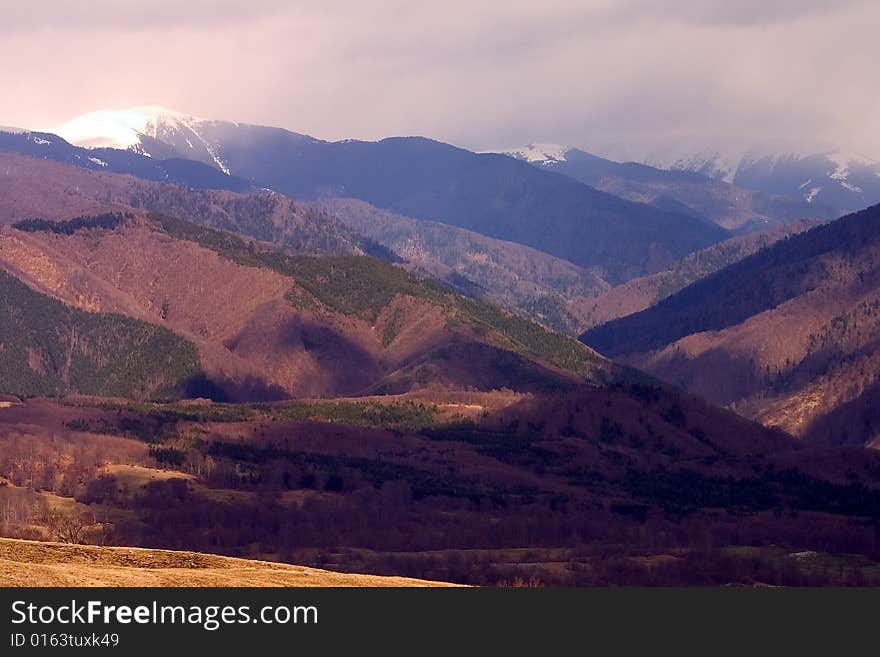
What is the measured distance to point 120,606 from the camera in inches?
4188

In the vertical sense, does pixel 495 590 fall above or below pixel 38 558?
below

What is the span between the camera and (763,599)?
398 ft

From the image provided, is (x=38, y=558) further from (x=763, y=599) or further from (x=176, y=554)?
(x=763, y=599)

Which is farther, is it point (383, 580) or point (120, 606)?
point (383, 580)

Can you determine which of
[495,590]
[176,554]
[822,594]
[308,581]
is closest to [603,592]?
[495,590]

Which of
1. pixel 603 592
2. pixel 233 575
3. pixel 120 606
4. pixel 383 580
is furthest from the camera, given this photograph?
pixel 383 580

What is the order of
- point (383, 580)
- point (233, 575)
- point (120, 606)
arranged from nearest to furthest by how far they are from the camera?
point (120, 606)
point (233, 575)
point (383, 580)

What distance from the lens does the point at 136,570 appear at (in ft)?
441

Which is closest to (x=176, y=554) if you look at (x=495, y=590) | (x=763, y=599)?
(x=495, y=590)

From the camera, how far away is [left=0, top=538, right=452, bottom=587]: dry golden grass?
123m

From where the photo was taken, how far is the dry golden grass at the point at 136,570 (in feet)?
404

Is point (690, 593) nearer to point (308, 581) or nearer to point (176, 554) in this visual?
point (308, 581)

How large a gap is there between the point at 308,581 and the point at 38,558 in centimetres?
1974

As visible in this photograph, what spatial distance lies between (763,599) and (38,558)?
2070 inches
